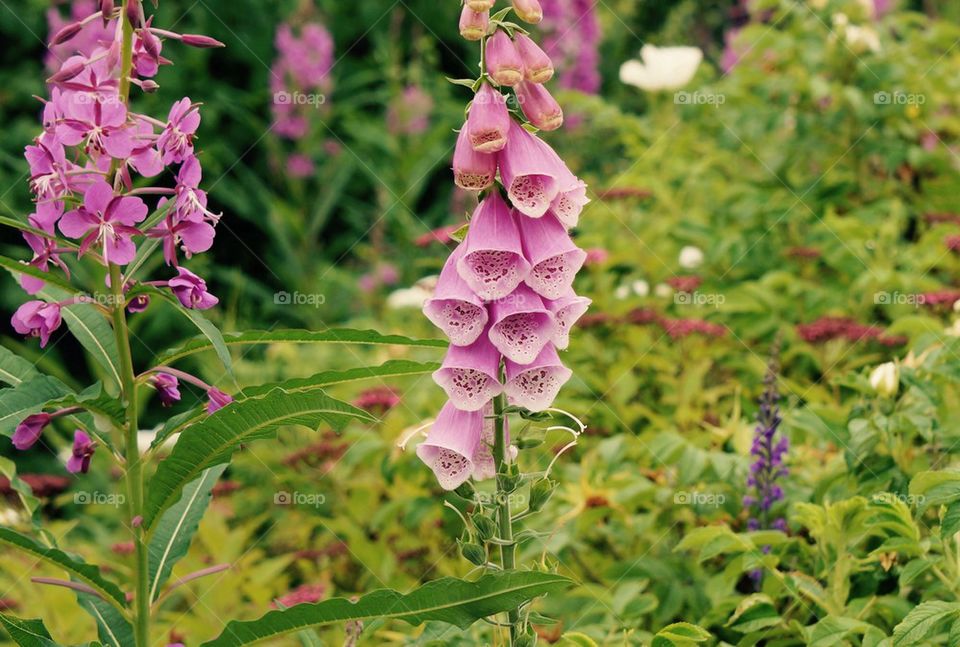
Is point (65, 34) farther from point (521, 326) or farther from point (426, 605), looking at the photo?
point (426, 605)

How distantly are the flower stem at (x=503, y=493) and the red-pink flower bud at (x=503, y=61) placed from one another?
0.54 m

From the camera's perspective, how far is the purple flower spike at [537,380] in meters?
1.89

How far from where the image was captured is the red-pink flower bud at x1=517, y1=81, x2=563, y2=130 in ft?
Result: 6.26

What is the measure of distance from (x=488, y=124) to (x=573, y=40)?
18.7 ft

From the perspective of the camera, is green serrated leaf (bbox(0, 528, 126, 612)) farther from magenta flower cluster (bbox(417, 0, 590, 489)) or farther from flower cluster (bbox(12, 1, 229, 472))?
magenta flower cluster (bbox(417, 0, 590, 489))

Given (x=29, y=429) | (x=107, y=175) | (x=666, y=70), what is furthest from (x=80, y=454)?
(x=666, y=70)

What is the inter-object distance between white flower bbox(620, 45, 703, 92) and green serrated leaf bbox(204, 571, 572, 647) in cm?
363

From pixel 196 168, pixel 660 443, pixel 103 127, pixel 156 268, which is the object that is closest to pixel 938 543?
pixel 660 443

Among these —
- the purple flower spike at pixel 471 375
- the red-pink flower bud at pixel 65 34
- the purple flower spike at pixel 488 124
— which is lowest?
the purple flower spike at pixel 471 375

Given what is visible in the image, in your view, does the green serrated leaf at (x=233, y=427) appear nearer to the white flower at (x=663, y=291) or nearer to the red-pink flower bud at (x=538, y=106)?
the red-pink flower bud at (x=538, y=106)

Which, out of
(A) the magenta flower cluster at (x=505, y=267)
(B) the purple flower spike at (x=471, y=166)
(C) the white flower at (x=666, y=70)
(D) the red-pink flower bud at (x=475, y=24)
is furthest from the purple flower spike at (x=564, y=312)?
(C) the white flower at (x=666, y=70)

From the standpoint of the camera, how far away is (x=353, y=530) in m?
3.51

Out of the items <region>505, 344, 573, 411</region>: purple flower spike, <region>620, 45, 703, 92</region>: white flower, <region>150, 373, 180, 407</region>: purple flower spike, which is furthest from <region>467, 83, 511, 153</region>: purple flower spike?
<region>620, 45, 703, 92</region>: white flower

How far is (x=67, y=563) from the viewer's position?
5.94ft
